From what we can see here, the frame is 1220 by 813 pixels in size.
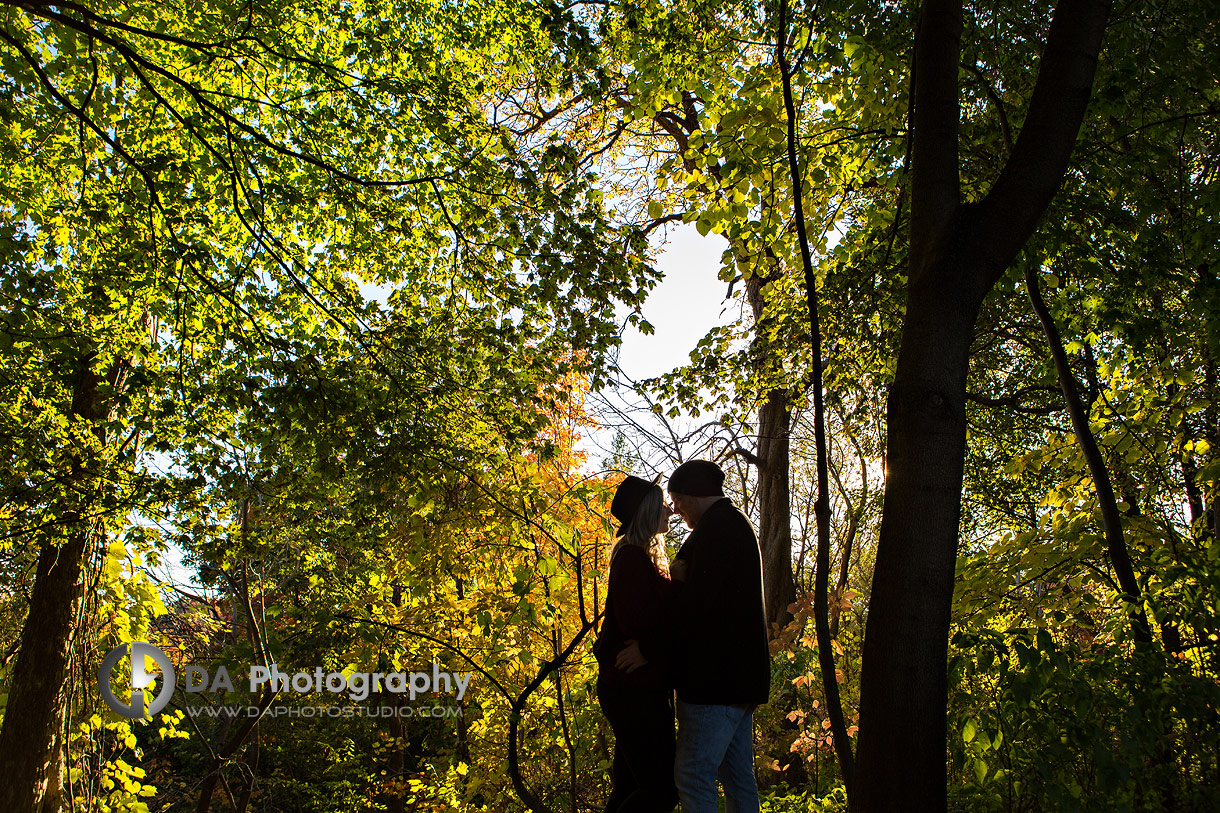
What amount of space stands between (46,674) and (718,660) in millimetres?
6444

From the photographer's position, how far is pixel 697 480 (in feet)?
8.85

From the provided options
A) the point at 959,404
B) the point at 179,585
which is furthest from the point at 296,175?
the point at 179,585

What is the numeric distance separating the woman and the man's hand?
2 centimetres

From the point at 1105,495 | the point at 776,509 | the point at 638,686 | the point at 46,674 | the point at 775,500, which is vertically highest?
the point at 775,500

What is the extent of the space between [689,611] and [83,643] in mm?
5819

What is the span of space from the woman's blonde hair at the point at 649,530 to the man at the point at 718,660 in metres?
0.17

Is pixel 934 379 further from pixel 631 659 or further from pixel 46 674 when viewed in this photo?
pixel 46 674

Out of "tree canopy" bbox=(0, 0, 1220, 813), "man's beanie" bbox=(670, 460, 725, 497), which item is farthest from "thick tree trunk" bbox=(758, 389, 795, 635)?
"man's beanie" bbox=(670, 460, 725, 497)

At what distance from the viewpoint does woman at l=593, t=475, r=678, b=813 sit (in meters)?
2.49

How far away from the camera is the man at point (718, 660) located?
7.91 feet

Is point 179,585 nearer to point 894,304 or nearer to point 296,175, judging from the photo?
point 296,175

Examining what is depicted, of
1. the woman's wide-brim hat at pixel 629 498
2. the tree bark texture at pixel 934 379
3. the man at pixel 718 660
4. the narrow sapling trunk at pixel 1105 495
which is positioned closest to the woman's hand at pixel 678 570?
the man at pixel 718 660

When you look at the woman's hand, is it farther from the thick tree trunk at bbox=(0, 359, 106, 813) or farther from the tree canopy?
the thick tree trunk at bbox=(0, 359, 106, 813)

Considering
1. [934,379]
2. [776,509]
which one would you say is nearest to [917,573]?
[934,379]
